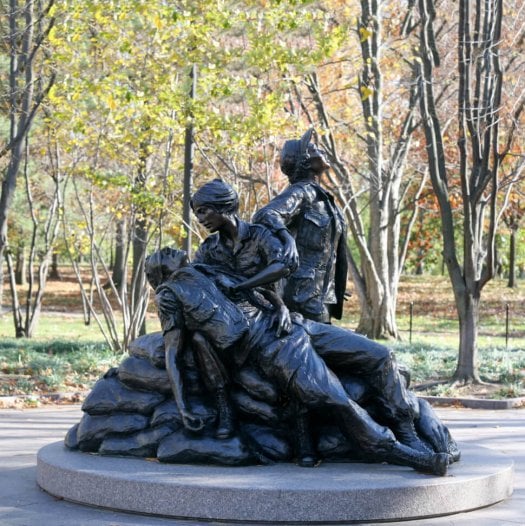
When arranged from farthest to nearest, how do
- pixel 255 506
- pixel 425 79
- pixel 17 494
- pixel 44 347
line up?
pixel 44 347, pixel 425 79, pixel 17 494, pixel 255 506

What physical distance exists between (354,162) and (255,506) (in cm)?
2007

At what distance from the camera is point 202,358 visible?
24.3ft

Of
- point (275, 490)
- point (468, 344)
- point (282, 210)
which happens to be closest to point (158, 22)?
point (468, 344)

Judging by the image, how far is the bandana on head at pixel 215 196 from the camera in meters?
7.58

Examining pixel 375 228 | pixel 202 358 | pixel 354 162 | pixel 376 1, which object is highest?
pixel 376 1

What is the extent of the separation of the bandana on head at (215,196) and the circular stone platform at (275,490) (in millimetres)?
1938

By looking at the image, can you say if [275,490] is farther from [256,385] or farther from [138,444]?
[138,444]

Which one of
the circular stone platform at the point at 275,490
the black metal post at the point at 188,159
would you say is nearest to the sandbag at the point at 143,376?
the circular stone platform at the point at 275,490

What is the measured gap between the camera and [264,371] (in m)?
7.35

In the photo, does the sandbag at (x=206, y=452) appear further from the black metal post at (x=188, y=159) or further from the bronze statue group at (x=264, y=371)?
the black metal post at (x=188, y=159)

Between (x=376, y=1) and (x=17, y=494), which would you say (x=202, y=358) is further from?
(x=376, y=1)

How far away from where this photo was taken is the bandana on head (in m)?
7.58

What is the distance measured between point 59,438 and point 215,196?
3.84m

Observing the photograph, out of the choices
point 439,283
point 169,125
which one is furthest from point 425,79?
point 439,283
